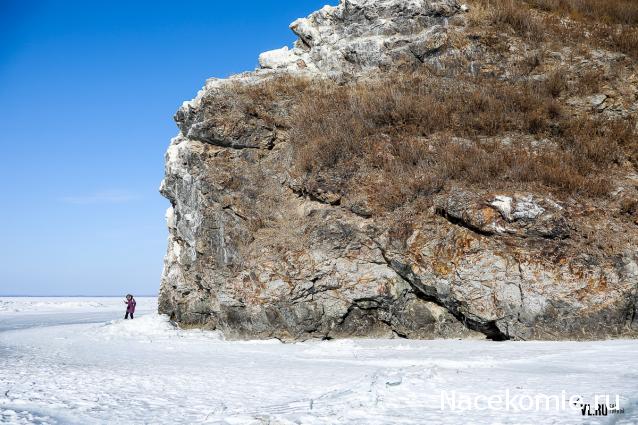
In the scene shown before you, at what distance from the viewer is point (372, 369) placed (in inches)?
387

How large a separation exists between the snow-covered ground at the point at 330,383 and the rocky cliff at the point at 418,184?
1.52m

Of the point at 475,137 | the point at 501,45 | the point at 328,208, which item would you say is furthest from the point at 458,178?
the point at 501,45

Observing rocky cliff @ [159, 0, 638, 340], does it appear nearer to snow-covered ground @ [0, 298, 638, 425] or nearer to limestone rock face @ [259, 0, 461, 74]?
limestone rock face @ [259, 0, 461, 74]

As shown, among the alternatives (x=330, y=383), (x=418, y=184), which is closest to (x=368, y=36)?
(x=418, y=184)

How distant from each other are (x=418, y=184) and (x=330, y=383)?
29.7 ft

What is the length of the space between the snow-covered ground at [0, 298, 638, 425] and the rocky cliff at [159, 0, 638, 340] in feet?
4.98

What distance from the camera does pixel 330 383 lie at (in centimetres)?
857

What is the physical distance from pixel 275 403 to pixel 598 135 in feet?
52.0

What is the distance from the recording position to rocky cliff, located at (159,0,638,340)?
44.3ft

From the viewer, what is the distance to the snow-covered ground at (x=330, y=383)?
21.0 feet

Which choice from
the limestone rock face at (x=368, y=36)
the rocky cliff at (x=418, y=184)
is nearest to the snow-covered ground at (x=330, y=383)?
the rocky cliff at (x=418, y=184)

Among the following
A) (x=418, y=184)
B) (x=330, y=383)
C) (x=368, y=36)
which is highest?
(x=368, y=36)

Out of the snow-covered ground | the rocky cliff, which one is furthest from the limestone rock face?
the snow-covered ground

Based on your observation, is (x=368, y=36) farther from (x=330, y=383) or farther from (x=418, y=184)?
(x=330, y=383)
